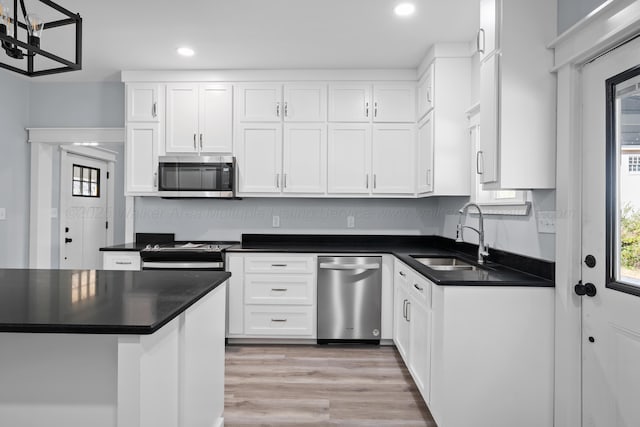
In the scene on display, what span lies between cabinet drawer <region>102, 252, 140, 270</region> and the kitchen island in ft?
6.22

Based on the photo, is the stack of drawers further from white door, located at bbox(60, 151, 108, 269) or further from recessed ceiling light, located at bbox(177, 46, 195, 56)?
white door, located at bbox(60, 151, 108, 269)

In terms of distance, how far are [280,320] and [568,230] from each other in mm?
2408

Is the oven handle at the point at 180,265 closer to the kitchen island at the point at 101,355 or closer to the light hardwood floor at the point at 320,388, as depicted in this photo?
the light hardwood floor at the point at 320,388

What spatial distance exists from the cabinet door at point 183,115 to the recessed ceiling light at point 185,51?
407mm

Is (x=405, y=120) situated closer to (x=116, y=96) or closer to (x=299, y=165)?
(x=299, y=165)

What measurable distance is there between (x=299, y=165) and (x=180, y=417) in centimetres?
259

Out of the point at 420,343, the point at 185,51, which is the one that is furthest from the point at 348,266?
the point at 185,51

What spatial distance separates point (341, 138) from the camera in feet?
12.4

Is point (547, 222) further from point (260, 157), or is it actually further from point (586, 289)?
point (260, 157)

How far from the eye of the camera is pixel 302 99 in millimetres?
3762

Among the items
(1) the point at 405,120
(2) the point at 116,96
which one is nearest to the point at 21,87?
(2) the point at 116,96

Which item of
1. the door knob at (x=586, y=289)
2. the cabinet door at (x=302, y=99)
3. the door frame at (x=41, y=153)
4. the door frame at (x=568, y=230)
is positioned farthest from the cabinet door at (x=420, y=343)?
the door frame at (x=41, y=153)

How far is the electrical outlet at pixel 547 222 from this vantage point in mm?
2086

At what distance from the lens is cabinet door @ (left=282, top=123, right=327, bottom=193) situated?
3.77 m
